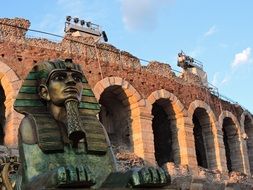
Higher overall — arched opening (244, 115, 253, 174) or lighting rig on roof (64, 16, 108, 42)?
lighting rig on roof (64, 16, 108, 42)

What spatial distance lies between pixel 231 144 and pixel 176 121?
443 centimetres

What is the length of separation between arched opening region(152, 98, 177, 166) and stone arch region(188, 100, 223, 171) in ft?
3.37

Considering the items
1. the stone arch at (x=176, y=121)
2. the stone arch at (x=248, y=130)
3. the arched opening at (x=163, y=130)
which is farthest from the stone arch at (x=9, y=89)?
the stone arch at (x=248, y=130)

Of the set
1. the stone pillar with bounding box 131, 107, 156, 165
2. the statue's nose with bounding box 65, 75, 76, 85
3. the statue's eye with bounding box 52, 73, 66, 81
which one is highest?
the stone pillar with bounding box 131, 107, 156, 165

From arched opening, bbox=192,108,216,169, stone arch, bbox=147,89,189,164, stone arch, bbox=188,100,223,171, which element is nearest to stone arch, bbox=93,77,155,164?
stone arch, bbox=147,89,189,164

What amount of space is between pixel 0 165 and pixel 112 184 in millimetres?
992

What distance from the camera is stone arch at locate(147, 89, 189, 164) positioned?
19609mm

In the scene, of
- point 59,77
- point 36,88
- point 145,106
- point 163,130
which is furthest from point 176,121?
point 59,77

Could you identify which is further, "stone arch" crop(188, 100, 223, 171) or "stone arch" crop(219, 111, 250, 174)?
"stone arch" crop(219, 111, 250, 174)

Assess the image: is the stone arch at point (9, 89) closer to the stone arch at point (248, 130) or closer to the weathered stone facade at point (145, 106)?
the weathered stone facade at point (145, 106)

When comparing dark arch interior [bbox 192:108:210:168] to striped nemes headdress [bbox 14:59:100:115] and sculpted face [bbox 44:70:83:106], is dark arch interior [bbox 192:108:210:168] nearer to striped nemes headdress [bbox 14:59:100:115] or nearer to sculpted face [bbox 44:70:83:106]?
striped nemes headdress [bbox 14:59:100:115]

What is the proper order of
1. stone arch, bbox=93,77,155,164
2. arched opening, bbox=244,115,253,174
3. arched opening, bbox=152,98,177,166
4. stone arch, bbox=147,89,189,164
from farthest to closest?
arched opening, bbox=244,115,253,174
arched opening, bbox=152,98,177,166
stone arch, bbox=147,89,189,164
stone arch, bbox=93,77,155,164

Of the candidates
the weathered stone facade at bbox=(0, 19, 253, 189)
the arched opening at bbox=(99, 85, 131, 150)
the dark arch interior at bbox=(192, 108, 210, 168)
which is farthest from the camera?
the dark arch interior at bbox=(192, 108, 210, 168)

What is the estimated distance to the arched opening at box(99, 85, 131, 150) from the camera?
18.8 metres
